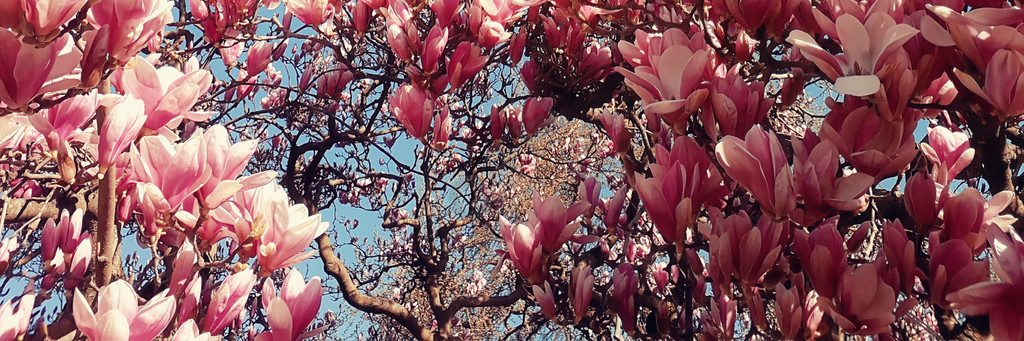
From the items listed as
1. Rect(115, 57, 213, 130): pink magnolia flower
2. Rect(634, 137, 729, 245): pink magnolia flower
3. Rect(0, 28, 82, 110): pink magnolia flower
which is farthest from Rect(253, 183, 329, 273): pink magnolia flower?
Rect(634, 137, 729, 245): pink magnolia flower

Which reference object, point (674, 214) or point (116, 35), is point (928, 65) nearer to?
point (674, 214)

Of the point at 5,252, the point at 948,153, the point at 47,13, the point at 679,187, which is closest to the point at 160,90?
the point at 47,13

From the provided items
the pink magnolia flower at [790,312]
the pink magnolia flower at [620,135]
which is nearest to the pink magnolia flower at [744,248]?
the pink magnolia flower at [790,312]

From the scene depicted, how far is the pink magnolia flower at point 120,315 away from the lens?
86cm

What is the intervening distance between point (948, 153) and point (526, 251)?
37.2 inches

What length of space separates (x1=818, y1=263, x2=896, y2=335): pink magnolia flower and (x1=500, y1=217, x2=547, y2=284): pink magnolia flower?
76cm

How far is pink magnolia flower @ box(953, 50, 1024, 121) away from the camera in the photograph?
0.92 metres

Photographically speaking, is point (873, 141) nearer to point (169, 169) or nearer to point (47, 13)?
point (169, 169)

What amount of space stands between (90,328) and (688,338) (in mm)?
1471

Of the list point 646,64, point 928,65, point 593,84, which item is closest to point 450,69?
point 593,84

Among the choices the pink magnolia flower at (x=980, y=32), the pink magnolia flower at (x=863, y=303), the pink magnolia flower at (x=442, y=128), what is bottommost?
the pink magnolia flower at (x=863, y=303)

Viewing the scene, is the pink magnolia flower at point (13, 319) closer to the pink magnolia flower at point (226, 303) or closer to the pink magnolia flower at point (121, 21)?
the pink magnolia flower at point (226, 303)

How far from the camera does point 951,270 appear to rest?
104cm

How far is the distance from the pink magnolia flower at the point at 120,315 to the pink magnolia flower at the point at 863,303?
3.37 ft
